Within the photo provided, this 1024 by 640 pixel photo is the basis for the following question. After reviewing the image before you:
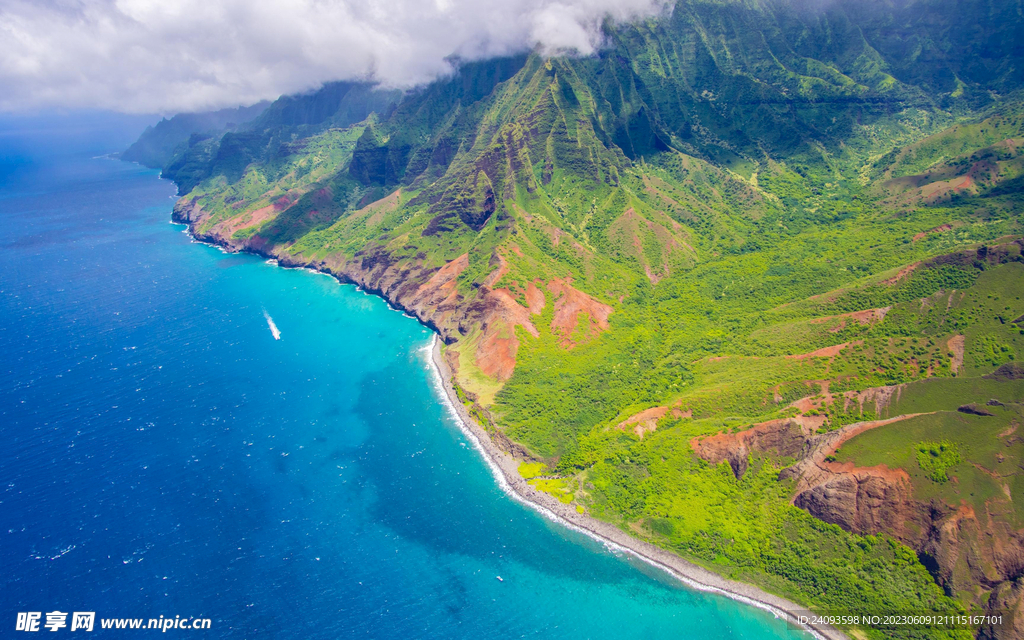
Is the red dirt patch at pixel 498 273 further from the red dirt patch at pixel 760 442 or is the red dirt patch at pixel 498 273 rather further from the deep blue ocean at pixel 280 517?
the red dirt patch at pixel 760 442

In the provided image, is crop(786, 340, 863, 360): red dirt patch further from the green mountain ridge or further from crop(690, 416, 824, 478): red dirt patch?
crop(690, 416, 824, 478): red dirt patch

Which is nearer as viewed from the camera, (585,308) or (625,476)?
(625,476)

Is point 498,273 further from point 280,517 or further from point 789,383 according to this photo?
point 280,517

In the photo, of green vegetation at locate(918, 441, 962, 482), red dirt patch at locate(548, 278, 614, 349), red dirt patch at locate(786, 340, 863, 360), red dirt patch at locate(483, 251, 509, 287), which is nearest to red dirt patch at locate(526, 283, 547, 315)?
red dirt patch at locate(548, 278, 614, 349)

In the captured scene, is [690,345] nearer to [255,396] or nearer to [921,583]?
[921,583]

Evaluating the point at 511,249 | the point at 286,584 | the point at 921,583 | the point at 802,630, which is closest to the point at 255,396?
the point at 286,584

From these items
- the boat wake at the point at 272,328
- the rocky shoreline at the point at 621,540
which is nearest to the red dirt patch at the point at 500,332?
the rocky shoreline at the point at 621,540
